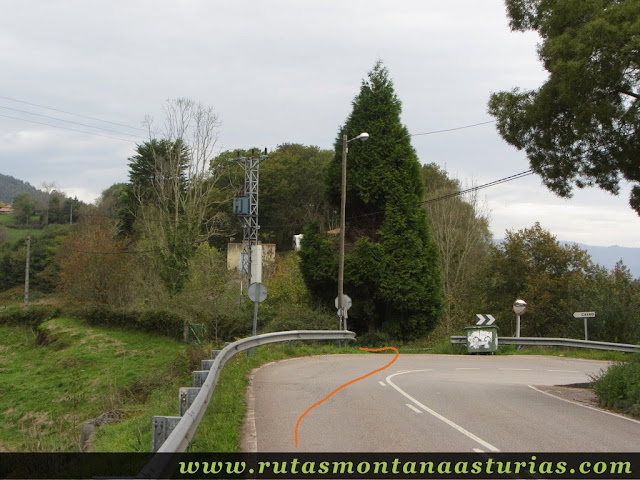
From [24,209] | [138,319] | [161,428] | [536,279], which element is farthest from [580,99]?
[24,209]

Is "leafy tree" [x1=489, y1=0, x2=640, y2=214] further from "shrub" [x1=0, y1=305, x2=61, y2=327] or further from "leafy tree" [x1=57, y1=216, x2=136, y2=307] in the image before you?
"shrub" [x1=0, y1=305, x2=61, y2=327]

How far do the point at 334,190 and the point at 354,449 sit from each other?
2881 centimetres

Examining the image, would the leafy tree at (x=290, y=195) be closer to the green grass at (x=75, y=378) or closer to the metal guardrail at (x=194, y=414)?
the green grass at (x=75, y=378)

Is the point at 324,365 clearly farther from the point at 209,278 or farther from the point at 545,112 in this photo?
the point at 209,278

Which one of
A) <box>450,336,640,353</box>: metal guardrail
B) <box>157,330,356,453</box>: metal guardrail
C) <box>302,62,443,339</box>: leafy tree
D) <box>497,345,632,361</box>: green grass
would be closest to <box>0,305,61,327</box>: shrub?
<box>302,62,443,339</box>: leafy tree

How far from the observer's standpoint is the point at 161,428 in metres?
7.25

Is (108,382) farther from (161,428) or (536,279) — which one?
(536,279)

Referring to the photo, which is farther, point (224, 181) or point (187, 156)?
point (224, 181)

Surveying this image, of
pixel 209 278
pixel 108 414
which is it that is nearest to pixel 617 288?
pixel 209 278

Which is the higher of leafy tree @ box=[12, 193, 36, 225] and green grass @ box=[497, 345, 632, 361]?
leafy tree @ box=[12, 193, 36, 225]

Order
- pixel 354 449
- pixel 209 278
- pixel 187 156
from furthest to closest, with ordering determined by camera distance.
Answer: pixel 187 156, pixel 209 278, pixel 354 449

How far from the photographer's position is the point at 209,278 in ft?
150

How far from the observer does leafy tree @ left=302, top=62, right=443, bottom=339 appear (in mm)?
34625

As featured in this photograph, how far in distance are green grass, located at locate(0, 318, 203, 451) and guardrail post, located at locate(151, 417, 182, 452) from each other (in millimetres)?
2566
